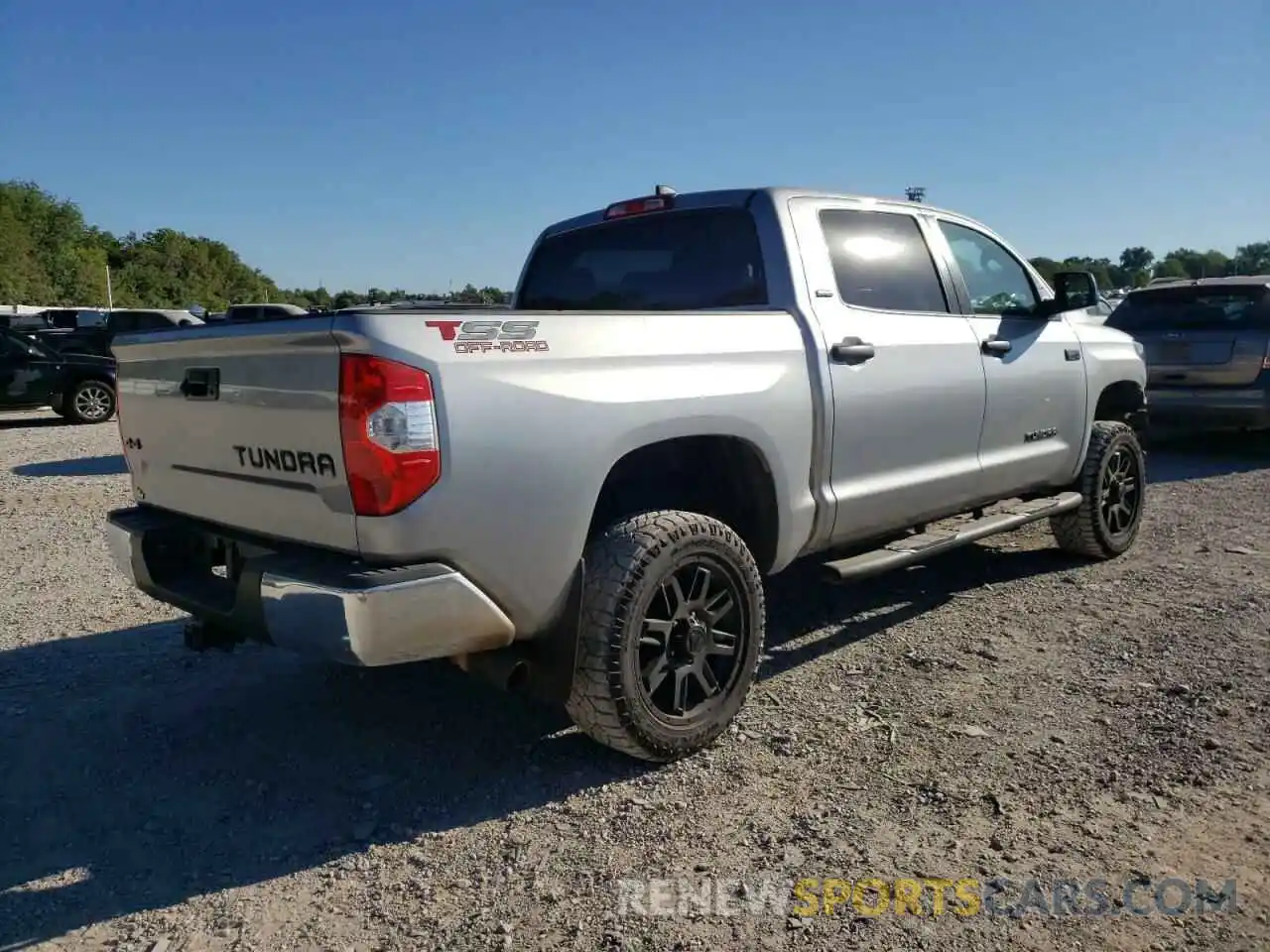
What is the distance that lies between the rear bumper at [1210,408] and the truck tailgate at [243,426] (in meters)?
8.99

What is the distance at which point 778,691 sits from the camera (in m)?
3.84

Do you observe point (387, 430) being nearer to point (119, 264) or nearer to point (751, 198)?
point (751, 198)

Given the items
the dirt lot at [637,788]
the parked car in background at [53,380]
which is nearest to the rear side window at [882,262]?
the dirt lot at [637,788]

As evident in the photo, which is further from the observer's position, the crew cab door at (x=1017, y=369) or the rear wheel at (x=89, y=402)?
the rear wheel at (x=89, y=402)

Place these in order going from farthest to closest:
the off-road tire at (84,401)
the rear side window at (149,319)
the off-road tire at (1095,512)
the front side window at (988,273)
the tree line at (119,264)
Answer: the tree line at (119,264)
the rear side window at (149,319)
the off-road tire at (84,401)
the off-road tire at (1095,512)
the front side window at (988,273)

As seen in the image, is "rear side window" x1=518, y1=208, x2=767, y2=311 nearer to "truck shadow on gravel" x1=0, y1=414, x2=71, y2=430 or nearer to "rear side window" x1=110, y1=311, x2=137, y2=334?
"truck shadow on gravel" x1=0, y1=414, x2=71, y2=430

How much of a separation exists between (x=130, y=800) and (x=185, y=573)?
2.43ft

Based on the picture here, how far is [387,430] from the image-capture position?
2531 millimetres

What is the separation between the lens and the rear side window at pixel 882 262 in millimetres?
4039

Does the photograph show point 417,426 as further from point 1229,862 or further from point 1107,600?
point 1107,600

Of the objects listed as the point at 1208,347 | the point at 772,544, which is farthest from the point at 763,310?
the point at 1208,347

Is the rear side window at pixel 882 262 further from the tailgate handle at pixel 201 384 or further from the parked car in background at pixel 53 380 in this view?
the parked car in background at pixel 53 380

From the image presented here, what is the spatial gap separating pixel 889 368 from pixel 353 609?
2416 mm

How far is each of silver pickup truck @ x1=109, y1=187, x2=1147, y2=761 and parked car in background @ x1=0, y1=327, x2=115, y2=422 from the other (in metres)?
11.4
